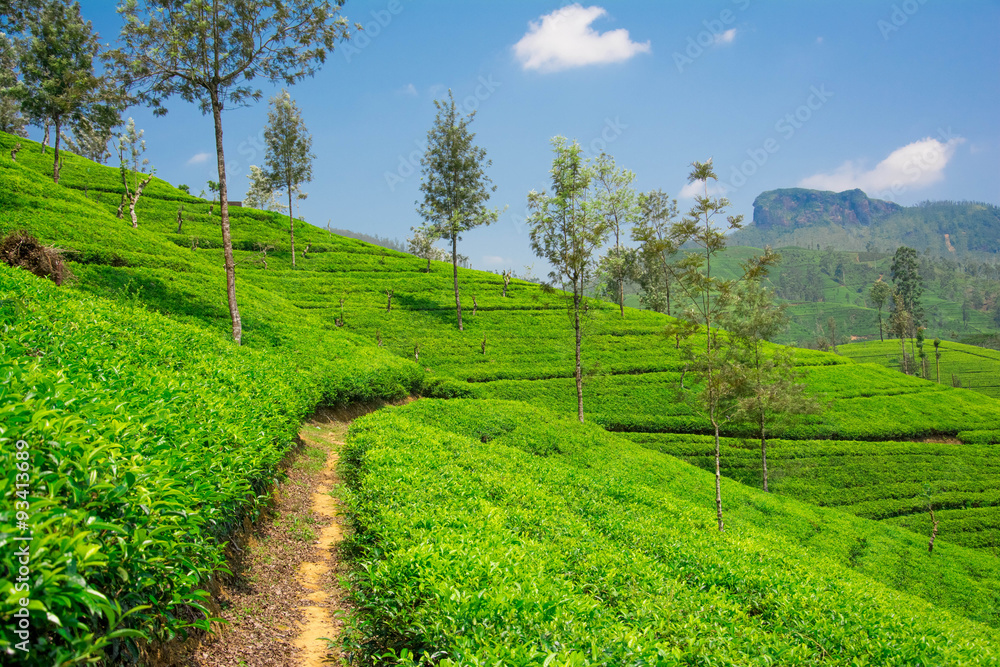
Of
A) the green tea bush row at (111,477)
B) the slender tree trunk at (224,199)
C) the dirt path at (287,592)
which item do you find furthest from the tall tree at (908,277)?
the green tea bush row at (111,477)

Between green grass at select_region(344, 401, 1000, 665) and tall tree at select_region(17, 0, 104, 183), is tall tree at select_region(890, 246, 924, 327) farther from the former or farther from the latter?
tall tree at select_region(17, 0, 104, 183)

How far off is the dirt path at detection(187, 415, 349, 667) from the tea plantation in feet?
1.84

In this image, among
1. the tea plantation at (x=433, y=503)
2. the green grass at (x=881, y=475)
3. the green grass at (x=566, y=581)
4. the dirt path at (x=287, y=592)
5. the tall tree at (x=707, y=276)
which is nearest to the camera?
the tea plantation at (x=433, y=503)

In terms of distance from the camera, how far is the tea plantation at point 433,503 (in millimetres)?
3791

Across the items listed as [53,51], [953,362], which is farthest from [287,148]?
[953,362]

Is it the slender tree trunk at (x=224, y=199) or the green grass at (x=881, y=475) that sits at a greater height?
the slender tree trunk at (x=224, y=199)

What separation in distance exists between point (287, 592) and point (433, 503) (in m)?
2.77

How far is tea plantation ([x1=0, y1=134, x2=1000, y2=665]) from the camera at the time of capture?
3.79m

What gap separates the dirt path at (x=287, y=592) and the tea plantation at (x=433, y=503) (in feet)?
1.84

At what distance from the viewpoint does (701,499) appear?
24188mm

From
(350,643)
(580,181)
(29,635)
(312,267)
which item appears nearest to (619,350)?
(580,181)

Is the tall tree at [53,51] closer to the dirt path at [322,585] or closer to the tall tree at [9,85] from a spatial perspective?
the tall tree at [9,85]

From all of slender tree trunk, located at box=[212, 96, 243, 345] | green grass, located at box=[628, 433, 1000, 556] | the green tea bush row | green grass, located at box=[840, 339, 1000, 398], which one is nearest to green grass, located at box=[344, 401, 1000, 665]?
the green tea bush row

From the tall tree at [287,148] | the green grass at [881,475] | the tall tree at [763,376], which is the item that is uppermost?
the tall tree at [287,148]
